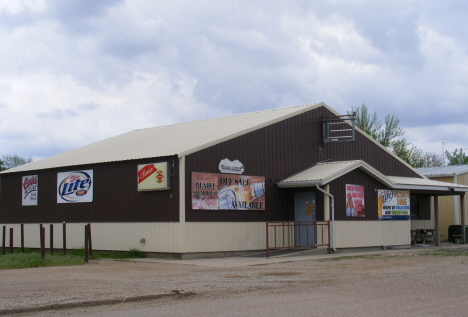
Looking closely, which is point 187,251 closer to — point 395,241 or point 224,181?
point 224,181

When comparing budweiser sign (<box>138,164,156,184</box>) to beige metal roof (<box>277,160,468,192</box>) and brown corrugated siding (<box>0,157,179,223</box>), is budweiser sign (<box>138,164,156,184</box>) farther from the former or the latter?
beige metal roof (<box>277,160,468,192</box>)

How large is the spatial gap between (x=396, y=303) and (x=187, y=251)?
10896 millimetres

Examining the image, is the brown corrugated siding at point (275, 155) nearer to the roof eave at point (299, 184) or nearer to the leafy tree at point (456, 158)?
the roof eave at point (299, 184)

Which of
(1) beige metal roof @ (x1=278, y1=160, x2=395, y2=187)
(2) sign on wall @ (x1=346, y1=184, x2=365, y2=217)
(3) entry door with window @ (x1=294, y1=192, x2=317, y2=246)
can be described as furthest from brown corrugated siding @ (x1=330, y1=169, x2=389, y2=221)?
(3) entry door with window @ (x1=294, y1=192, x2=317, y2=246)

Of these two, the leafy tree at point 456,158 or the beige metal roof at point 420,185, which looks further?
the leafy tree at point 456,158

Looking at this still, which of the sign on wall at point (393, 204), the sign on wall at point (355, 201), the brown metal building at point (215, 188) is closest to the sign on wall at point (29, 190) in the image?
the brown metal building at point (215, 188)

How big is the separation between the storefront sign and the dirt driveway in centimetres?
362

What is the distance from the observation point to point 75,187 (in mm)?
24422

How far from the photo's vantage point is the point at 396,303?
10.0 meters

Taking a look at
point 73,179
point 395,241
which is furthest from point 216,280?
point 395,241

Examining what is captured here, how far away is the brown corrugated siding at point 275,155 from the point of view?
20969 mm

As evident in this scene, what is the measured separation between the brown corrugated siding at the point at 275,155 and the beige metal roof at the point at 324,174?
397 millimetres

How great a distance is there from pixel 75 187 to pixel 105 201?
210 centimetres

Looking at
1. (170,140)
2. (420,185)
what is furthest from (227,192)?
(420,185)
